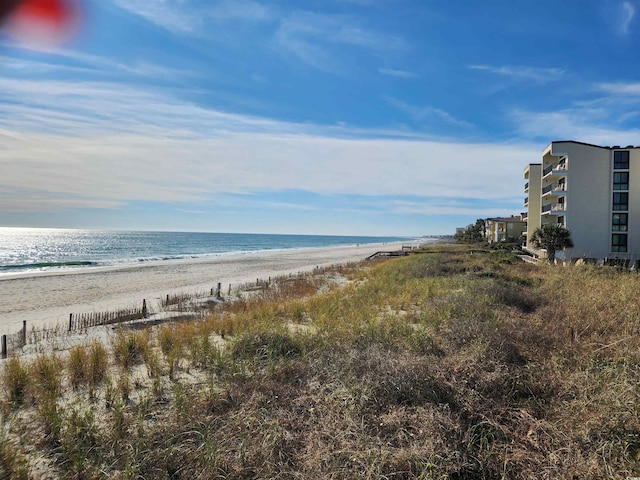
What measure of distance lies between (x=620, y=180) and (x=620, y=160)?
2.04m

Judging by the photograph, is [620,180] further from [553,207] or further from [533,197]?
[533,197]

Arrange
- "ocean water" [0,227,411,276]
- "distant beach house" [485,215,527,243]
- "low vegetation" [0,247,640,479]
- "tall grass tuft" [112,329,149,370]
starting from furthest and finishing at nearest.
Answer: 1. "distant beach house" [485,215,527,243]
2. "ocean water" [0,227,411,276]
3. "tall grass tuft" [112,329,149,370]
4. "low vegetation" [0,247,640,479]

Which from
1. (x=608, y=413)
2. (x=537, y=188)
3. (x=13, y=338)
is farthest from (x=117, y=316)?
(x=537, y=188)

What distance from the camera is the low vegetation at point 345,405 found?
10.9 ft

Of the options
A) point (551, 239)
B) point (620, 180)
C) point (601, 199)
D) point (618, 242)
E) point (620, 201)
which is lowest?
point (618, 242)

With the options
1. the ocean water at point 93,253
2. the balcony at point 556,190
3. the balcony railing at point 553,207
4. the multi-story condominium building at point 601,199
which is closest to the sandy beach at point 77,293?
the ocean water at point 93,253

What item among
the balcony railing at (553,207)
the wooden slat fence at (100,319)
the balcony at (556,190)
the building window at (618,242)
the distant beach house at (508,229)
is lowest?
the wooden slat fence at (100,319)

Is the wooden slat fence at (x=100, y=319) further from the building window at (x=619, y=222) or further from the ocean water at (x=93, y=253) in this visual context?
the building window at (x=619, y=222)

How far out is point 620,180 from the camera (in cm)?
3622

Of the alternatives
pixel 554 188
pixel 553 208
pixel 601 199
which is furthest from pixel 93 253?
pixel 601 199

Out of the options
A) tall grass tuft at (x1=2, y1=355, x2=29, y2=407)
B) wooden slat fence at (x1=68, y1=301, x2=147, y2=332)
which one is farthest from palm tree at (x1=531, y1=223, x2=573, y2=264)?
tall grass tuft at (x1=2, y1=355, x2=29, y2=407)

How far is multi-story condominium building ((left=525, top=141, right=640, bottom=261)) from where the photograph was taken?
35594 millimetres

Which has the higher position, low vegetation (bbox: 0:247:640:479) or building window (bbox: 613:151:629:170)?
building window (bbox: 613:151:629:170)

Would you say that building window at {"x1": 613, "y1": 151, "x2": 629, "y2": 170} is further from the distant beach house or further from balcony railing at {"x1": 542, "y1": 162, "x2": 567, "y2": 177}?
the distant beach house
